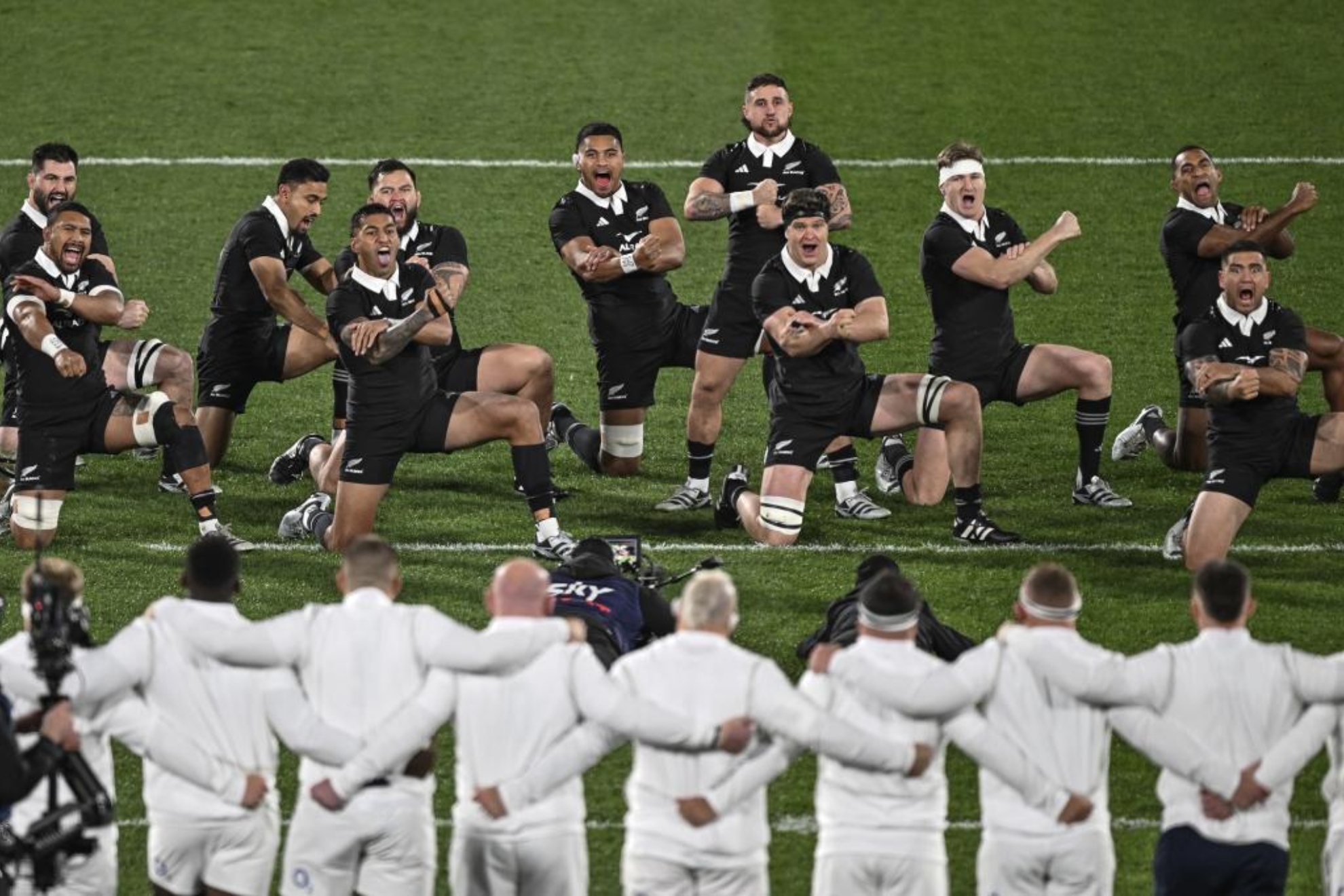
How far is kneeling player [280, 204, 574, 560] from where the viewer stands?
36.6 ft

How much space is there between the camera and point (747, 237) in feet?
41.7

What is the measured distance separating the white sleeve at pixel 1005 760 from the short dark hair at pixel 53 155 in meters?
6.98

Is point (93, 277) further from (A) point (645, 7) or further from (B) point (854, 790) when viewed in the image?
(A) point (645, 7)

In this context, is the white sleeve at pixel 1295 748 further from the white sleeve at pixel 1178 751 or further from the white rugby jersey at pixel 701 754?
the white rugby jersey at pixel 701 754

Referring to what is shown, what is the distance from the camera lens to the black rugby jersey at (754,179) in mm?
12641

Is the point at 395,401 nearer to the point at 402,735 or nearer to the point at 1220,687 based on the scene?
the point at 402,735

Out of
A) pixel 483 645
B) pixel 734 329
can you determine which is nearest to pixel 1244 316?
pixel 734 329

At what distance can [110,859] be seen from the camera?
733 centimetres

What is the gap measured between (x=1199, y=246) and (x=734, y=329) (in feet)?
8.31

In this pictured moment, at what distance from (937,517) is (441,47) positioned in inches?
376

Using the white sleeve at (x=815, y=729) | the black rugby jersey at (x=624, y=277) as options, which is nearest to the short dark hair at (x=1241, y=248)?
the black rugby jersey at (x=624, y=277)

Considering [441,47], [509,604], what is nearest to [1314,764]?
[509,604]

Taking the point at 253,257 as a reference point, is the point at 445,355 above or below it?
below

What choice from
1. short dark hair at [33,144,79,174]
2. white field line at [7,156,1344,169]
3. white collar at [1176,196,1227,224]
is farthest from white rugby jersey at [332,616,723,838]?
white field line at [7,156,1344,169]
